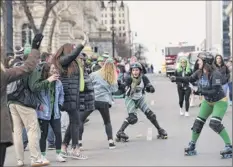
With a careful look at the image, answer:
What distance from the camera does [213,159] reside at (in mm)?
9859

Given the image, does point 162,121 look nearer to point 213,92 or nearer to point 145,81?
point 145,81

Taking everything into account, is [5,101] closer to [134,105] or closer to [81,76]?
[81,76]

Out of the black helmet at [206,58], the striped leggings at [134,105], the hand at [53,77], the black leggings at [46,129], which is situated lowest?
the black leggings at [46,129]

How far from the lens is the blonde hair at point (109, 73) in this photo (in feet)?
36.9

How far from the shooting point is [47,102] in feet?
31.7

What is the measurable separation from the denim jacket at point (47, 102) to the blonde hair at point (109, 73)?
5.71 ft

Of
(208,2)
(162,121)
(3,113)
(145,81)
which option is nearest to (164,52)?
(162,121)

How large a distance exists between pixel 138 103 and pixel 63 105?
9.86 ft

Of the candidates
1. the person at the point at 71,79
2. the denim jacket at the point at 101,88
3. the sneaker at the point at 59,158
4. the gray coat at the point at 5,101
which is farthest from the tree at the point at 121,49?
the gray coat at the point at 5,101

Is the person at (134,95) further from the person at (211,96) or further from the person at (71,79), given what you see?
the person at (71,79)

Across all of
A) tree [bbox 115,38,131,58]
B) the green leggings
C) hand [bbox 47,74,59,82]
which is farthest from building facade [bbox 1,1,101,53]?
hand [bbox 47,74,59,82]

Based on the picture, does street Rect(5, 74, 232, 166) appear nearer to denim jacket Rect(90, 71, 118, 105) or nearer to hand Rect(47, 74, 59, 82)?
denim jacket Rect(90, 71, 118, 105)

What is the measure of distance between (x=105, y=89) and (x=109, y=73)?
1.07 ft

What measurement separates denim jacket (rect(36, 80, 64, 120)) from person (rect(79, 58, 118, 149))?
1459mm
